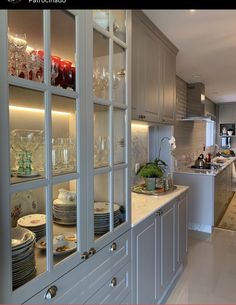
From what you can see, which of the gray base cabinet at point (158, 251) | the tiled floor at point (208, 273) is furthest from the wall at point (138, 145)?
the tiled floor at point (208, 273)

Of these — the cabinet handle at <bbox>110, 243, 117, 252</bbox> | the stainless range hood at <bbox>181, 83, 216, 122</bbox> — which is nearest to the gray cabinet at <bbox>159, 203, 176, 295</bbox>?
the cabinet handle at <bbox>110, 243, 117, 252</bbox>

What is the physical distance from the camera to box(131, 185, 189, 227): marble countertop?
4.93 ft

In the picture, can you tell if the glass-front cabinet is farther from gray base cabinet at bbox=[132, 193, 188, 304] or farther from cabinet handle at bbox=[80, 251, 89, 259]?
gray base cabinet at bbox=[132, 193, 188, 304]

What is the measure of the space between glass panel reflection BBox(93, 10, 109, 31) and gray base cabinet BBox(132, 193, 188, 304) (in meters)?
1.08

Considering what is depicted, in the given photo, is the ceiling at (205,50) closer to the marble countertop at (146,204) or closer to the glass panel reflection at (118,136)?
the glass panel reflection at (118,136)

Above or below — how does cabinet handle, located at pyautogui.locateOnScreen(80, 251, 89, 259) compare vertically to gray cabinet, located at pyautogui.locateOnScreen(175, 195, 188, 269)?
above

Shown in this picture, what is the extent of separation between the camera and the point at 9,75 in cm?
68

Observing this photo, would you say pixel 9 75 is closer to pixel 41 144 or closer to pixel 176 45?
pixel 41 144

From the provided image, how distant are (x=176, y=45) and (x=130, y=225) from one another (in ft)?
5.39

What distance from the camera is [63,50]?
0.94 m

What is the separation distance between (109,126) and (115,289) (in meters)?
0.84

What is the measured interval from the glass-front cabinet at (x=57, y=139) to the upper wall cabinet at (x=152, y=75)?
0.46 meters

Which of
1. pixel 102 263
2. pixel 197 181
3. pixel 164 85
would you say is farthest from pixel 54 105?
pixel 197 181

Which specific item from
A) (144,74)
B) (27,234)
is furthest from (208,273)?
(27,234)
